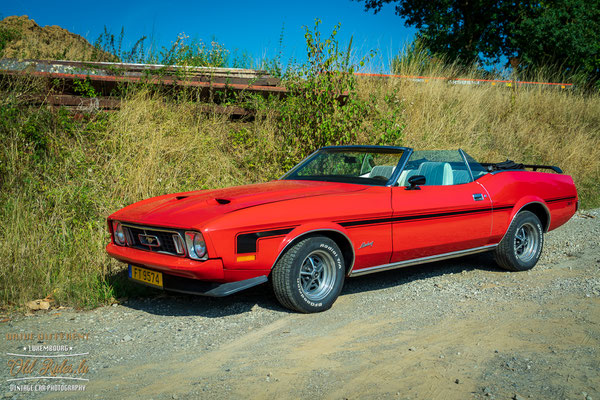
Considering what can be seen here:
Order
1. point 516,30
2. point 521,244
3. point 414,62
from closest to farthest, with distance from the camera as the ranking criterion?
point 521,244 < point 414,62 < point 516,30

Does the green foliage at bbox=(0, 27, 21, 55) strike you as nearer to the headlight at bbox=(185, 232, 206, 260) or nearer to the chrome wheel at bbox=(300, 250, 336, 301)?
the headlight at bbox=(185, 232, 206, 260)

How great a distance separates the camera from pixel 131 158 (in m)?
7.12

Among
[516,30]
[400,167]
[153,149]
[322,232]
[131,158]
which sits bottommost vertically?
[322,232]

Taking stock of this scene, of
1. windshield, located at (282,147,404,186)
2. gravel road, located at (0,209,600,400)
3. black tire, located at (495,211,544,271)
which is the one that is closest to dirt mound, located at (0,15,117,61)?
windshield, located at (282,147,404,186)

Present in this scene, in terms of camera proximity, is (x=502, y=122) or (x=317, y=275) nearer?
(x=317, y=275)

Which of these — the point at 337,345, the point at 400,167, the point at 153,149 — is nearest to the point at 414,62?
the point at 153,149

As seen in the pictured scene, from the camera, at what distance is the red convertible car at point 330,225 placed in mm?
3713

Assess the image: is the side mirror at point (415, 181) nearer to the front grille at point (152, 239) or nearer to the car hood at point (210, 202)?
the car hood at point (210, 202)

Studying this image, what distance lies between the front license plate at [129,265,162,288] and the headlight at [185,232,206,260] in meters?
0.39

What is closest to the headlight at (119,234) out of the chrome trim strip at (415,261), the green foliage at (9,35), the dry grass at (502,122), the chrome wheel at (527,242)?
the chrome trim strip at (415,261)

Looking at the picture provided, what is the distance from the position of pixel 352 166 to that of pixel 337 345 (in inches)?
87.7

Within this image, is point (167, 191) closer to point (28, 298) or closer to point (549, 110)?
point (28, 298)

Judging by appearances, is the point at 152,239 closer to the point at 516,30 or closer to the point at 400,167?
the point at 400,167

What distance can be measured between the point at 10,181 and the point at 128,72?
3.24 metres
